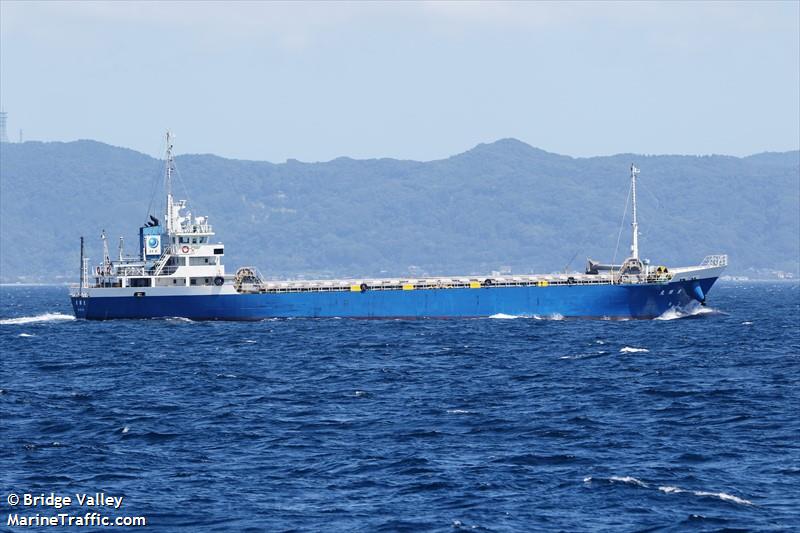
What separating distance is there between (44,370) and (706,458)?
4131 cm

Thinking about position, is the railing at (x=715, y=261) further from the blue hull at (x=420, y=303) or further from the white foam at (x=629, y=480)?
the white foam at (x=629, y=480)

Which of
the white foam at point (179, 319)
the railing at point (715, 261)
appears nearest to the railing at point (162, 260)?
the white foam at point (179, 319)

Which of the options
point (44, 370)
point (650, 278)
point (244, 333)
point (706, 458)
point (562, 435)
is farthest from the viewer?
point (650, 278)

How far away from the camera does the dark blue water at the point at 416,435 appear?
1345 inches

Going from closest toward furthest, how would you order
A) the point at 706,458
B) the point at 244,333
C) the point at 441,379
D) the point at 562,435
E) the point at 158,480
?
the point at 158,480, the point at 706,458, the point at 562,435, the point at 441,379, the point at 244,333

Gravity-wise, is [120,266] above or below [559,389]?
above

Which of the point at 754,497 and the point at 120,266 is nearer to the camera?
the point at 754,497

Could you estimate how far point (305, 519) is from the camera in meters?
33.2

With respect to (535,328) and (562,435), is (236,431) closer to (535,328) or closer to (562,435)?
(562,435)

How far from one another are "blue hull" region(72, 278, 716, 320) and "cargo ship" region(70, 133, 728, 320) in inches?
3.3

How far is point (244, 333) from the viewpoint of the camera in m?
94.6

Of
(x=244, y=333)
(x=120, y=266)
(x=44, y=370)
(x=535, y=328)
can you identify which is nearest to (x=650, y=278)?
(x=535, y=328)

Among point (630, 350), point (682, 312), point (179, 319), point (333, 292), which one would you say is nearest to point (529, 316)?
point (682, 312)

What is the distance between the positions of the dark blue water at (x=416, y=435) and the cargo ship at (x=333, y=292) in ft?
75.8
